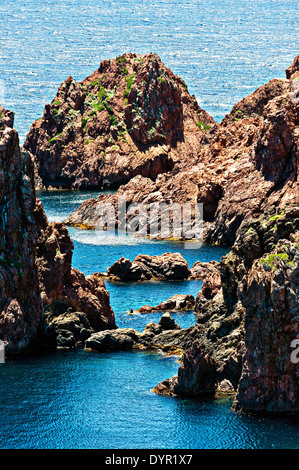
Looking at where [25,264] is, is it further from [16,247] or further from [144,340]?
[144,340]

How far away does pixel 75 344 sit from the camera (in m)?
125

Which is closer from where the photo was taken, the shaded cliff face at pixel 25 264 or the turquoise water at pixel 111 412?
the turquoise water at pixel 111 412

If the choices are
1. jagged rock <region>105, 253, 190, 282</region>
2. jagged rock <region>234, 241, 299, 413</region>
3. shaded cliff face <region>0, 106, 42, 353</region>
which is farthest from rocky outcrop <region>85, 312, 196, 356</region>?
jagged rock <region>105, 253, 190, 282</region>

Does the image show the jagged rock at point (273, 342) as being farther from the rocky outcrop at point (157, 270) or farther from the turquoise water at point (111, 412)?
the rocky outcrop at point (157, 270)

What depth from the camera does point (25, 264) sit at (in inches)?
4845

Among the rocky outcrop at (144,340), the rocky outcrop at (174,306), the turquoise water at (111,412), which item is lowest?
the turquoise water at (111,412)

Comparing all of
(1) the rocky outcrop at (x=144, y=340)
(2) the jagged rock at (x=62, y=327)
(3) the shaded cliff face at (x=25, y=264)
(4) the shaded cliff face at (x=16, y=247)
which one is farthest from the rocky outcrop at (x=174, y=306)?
(4) the shaded cliff face at (x=16, y=247)

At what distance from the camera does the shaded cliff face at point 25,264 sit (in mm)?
119875

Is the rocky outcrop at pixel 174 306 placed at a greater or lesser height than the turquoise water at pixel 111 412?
greater

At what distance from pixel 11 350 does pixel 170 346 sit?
64.0ft

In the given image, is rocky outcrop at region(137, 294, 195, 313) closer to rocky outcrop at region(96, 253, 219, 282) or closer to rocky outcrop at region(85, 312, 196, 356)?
rocky outcrop at region(85, 312, 196, 356)

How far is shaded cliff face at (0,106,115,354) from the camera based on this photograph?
11988 cm

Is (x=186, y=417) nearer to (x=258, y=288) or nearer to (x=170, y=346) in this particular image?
(x=258, y=288)
